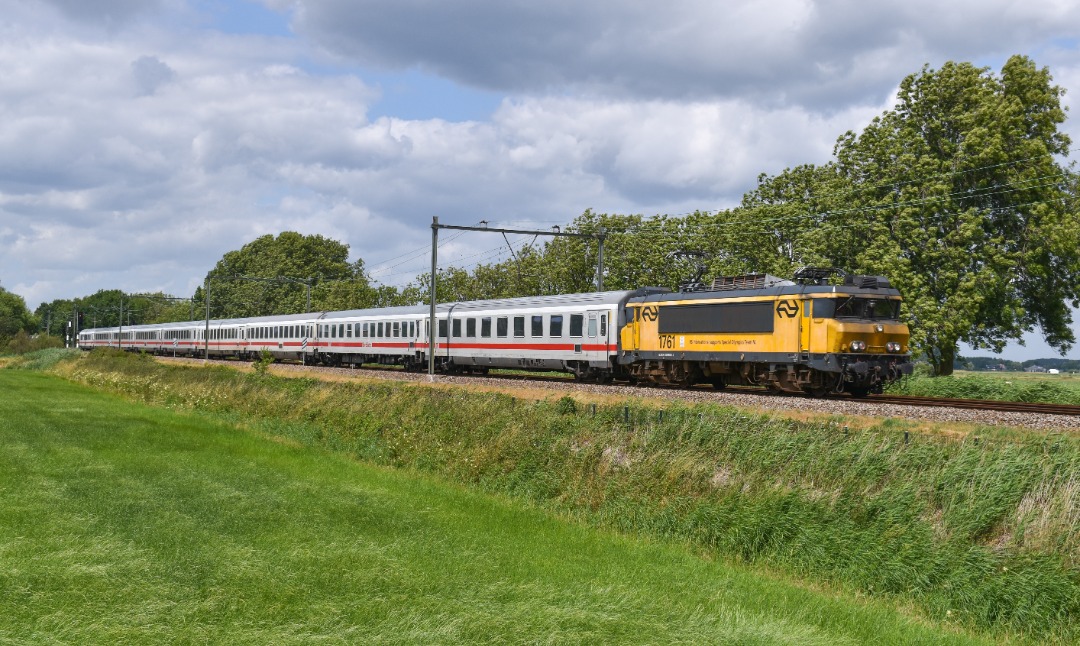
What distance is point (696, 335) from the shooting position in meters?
30.1

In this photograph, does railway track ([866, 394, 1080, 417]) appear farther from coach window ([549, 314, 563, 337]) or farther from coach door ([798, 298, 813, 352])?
coach window ([549, 314, 563, 337])

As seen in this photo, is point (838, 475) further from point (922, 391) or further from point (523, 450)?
point (922, 391)

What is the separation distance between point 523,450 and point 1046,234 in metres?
31.3

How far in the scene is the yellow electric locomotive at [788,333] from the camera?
26.1 metres

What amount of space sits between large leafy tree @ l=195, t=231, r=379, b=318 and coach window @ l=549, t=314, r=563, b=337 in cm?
6865

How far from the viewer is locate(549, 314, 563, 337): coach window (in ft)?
121

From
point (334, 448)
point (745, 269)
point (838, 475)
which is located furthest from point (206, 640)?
point (745, 269)

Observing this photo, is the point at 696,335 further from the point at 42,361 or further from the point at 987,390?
the point at 42,361

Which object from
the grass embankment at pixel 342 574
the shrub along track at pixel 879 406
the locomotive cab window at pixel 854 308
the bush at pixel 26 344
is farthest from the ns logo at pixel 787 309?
the bush at pixel 26 344

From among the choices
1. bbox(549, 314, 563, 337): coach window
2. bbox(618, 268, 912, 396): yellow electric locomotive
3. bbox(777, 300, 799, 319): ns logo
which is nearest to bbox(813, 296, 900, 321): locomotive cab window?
bbox(618, 268, 912, 396): yellow electric locomotive

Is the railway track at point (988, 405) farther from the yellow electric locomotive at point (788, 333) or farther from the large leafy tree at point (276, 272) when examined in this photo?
the large leafy tree at point (276, 272)

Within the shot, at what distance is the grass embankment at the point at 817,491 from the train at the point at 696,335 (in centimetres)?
972

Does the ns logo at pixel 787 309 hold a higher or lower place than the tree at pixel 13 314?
lower

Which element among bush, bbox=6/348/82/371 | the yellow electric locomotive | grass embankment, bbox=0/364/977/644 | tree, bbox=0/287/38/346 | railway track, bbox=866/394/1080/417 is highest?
tree, bbox=0/287/38/346
